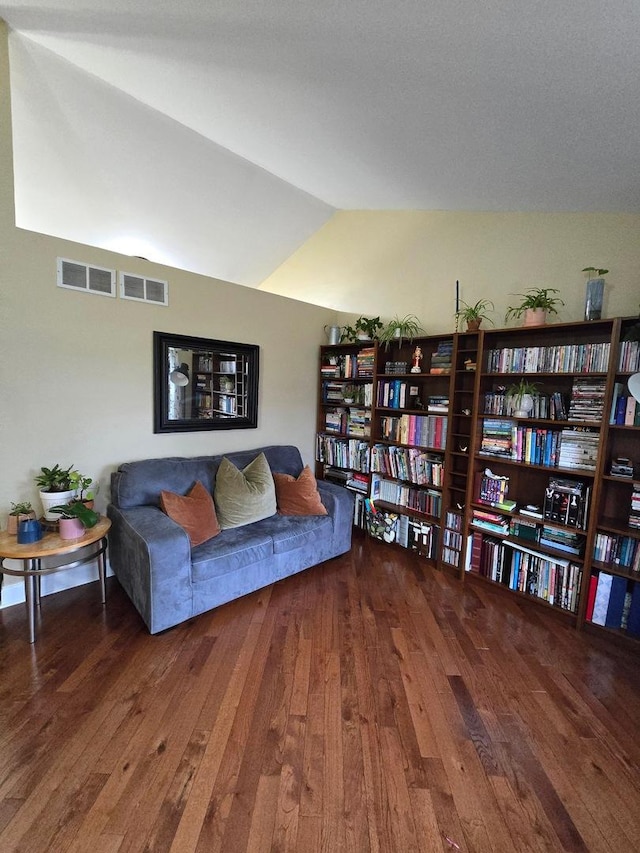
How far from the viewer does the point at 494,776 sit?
52.5 inches

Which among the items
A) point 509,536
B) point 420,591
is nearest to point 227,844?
point 420,591

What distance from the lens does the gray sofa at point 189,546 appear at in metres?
1.97

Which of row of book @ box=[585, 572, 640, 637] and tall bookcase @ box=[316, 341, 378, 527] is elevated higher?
tall bookcase @ box=[316, 341, 378, 527]

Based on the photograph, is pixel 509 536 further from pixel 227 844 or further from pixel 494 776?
pixel 227 844

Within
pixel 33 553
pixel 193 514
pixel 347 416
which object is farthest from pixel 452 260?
pixel 33 553

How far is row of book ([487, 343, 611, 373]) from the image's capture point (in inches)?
84.8

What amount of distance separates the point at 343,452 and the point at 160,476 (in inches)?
70.4

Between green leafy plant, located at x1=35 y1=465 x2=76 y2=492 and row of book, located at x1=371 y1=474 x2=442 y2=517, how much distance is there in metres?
2.40

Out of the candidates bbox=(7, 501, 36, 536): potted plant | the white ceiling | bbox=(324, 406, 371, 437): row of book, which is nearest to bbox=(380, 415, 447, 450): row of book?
bbox=(324, 406, 371, 437): row of book

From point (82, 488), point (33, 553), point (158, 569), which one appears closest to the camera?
point (33, 553)

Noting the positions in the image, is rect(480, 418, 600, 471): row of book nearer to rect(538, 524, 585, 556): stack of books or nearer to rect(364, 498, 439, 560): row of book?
rect(538, 524, 585, 556): stack of books

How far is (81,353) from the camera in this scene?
7.72 feet

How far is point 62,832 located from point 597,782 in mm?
1871

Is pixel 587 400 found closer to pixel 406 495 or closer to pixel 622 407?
pixel 622 407
